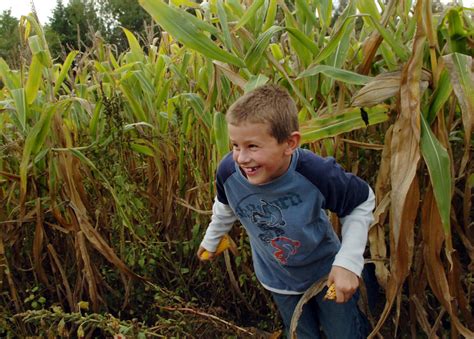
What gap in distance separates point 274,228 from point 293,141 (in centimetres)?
26

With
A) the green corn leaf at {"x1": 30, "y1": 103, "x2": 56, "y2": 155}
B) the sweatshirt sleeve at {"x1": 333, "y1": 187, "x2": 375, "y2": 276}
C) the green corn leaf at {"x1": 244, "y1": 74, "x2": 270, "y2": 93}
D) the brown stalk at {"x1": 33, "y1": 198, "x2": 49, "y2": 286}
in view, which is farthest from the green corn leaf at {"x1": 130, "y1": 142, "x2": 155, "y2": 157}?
the sweatshirt sleeve at {"x1": 333, "y1": 187, "x2": 375, "y2": 276}

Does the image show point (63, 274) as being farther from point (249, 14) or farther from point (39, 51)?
point (249, 14)

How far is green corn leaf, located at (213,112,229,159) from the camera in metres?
1.59

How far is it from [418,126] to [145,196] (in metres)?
1.07

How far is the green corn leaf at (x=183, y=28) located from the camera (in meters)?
1.42

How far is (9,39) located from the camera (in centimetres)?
700

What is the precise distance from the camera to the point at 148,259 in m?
1.96

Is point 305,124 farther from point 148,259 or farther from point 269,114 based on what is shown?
point 148,259

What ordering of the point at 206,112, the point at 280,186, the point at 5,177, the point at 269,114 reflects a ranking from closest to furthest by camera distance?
the point at 269,114 < the point at 280,186 < the point at 206,112 < the point at 5,177

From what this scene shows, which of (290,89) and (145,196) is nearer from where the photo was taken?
(290,89)

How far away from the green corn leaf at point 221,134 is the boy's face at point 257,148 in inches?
11.3

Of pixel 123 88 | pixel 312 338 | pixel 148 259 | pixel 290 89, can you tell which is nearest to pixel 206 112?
pixel 290 89

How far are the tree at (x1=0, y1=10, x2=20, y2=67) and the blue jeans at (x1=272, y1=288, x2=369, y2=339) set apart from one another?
4.57 feet

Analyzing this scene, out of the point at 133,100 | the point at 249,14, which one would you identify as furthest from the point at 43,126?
the point at 249,14
